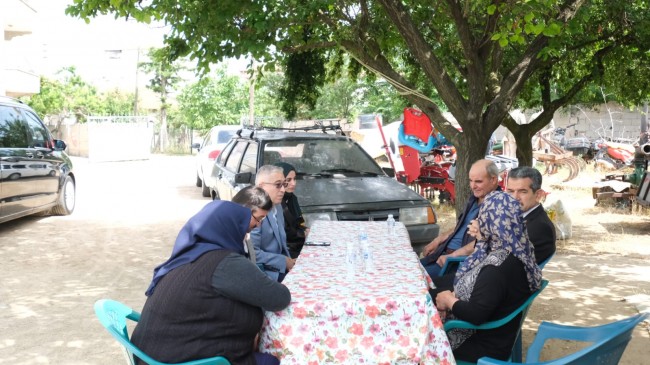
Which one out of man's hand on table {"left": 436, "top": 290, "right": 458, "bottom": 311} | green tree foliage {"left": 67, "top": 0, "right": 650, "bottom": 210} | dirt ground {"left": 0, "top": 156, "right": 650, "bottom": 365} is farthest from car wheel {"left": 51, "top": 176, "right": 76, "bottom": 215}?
man's hand on table {"left": 436, "top": 290, "right": 458, "bottom": 311}

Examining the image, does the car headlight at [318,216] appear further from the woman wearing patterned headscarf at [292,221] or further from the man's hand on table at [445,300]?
the man's hand on table at [445,300]

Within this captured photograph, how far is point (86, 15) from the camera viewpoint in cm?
778

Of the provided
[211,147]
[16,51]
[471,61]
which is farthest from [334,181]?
[16,51]

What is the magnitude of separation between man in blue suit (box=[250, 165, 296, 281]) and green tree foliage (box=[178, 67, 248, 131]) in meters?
41.0

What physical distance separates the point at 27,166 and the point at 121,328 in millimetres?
8102

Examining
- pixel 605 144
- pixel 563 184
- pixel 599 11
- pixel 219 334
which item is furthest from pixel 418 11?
pixel 605 144

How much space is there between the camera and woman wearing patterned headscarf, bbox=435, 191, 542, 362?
145 inches

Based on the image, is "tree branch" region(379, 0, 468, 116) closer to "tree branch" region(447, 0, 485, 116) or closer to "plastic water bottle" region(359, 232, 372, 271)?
"tree branch" region(447, 0, 485, 116)

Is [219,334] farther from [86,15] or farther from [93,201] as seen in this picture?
[93,201]

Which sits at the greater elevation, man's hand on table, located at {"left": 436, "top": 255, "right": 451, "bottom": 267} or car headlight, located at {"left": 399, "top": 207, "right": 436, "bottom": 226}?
car headlight, located at {"left": 399, "top": 207, "right": 436, "bottom": 226}

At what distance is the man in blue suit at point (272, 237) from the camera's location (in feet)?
16.2

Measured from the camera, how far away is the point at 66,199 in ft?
41.9

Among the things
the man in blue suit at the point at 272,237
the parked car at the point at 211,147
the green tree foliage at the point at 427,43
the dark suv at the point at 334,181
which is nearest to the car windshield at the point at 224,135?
the parked car at the point at 211,147

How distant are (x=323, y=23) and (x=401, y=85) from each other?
1723 millimetres
